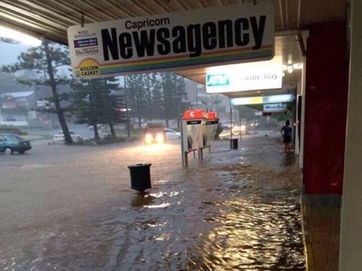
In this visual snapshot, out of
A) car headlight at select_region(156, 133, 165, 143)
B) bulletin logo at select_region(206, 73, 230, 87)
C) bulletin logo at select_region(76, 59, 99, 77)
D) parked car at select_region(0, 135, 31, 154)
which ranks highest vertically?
bulletin logo at select_region(206, 73, 230, 87)

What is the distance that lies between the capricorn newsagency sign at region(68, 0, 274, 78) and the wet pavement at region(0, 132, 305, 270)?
2647 millimetres

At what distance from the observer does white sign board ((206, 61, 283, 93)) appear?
35.4ft

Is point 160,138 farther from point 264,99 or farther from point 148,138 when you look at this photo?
point 264,99

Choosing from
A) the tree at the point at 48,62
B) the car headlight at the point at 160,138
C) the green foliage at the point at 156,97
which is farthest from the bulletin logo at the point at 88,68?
the green foliage at the point at 156,97

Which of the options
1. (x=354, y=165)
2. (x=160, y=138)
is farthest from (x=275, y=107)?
(x=354, y=165)

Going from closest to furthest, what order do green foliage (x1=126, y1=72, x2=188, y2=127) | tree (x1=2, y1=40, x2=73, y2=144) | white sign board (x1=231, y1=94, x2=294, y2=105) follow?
white sign board (x1=231, y1=94, x2=294, y2=105), tree (x1=2, y1=40, x2=73, y2=144), green foliage (x1=126, y1=72, x2=188, y2=127)

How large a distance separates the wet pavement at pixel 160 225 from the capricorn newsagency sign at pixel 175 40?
2.65 metres

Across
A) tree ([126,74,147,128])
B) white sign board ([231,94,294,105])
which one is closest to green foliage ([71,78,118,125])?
tree ([126,74,147,128])

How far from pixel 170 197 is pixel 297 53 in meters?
5.18

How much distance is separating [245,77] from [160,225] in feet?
21.1

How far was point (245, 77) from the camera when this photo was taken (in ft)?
36.7

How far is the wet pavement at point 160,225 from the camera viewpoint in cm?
477

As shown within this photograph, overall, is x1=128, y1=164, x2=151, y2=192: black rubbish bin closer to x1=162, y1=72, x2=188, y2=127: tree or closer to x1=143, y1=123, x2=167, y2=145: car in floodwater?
→ x1=143, y1=123, x2=167, y2=145: car in floodwater

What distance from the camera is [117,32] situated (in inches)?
200
